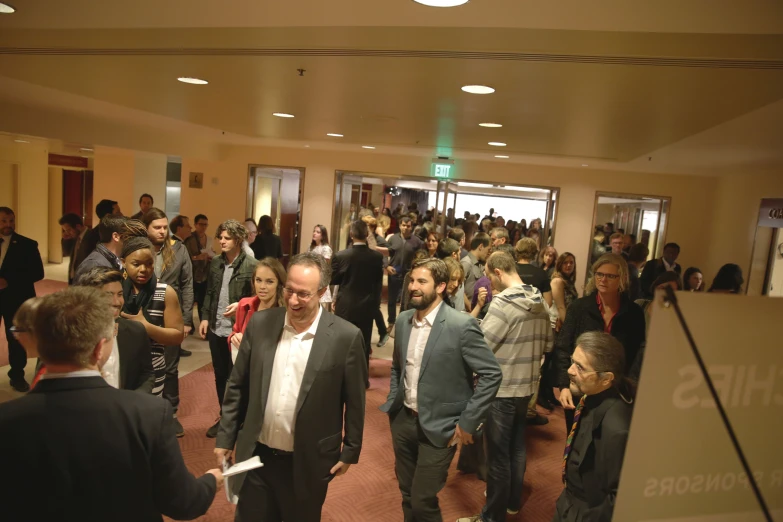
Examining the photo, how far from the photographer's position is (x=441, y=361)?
2746 mm

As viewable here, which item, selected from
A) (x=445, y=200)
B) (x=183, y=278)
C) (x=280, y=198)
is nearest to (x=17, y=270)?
(x=183, y=278)

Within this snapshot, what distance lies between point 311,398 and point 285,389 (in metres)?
0.12

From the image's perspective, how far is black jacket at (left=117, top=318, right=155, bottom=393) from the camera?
Answer: 2.21 m

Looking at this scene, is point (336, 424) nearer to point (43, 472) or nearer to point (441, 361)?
point (441, 361)

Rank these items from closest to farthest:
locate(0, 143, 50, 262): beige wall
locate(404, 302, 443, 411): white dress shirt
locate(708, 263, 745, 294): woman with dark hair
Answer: locate(404, 302, 443, 411): white dress shirt < locate(708, 263, 745, 294): woman with dark hair < locate(0, 143, 50, 262): beige wall

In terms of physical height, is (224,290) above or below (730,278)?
below

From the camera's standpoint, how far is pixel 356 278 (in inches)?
210

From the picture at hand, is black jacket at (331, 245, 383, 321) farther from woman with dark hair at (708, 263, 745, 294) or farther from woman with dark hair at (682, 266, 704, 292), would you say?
woman with dark hair at (682, 266, 704, 292)

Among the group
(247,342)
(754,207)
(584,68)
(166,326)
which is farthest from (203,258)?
(754,207)

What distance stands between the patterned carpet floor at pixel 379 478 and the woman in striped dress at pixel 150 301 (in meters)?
1.10

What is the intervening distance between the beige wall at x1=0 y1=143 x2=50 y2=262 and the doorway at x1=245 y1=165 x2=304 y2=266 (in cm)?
468

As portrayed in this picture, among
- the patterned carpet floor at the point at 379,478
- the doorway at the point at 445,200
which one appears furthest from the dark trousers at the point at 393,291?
the patterned carpet floor at the point at 379,478

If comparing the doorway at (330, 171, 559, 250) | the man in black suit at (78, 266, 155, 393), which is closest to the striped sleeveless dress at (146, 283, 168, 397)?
the man in black suit at (78, 266, 155, 393)

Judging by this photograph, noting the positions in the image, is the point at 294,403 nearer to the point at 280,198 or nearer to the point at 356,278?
the point at 356,278
